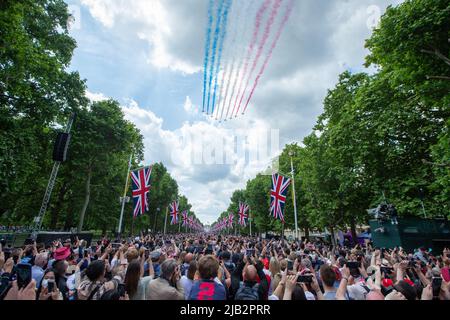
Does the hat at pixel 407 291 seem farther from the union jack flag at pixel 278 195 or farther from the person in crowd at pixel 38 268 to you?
the union jack flag at pixel 278 195

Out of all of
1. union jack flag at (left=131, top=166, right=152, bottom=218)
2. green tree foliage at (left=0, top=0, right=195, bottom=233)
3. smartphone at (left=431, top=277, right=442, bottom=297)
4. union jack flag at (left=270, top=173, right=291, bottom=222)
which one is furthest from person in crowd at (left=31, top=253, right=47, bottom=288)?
union jack flag at (left=270, top=173, right=291, bottom=222)

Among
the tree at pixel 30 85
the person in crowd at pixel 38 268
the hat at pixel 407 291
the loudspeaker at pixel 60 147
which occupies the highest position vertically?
the tree at pixel 30 85

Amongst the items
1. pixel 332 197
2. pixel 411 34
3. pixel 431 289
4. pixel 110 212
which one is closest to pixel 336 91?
pixel 332 197

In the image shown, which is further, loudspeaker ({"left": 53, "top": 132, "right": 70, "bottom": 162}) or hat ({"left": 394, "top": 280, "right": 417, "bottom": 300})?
loudspeaker ({"left": 53, "top": 132, "right": 70, "bottom": 162})

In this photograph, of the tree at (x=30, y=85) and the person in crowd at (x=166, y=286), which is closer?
the person in crowd at (x=166, y=286)

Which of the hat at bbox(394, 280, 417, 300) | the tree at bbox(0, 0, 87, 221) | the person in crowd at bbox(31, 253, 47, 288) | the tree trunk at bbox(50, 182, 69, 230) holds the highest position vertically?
the tree at bbox(0, 0, 87, 221)

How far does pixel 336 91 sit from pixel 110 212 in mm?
37908

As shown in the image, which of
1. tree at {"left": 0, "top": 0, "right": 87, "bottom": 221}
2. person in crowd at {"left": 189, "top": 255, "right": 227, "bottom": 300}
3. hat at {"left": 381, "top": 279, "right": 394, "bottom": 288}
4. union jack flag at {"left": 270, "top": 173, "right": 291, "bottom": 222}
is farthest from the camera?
union jack flag at {"left": 270, "top": 173, "right": 291, "bottom": 222}

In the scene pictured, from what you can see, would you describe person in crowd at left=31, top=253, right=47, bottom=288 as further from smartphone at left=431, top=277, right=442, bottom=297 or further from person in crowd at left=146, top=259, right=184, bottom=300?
smartphone at left=431, top=277, right=442, bottom=297

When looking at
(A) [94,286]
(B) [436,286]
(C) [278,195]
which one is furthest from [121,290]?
(C) [278,195]

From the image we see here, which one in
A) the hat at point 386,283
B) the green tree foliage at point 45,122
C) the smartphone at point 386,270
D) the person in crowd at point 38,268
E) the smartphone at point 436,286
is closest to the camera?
the smartphone at point 436,286

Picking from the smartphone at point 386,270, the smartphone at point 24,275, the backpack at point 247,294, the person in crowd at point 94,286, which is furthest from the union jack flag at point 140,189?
the smartphone at point 386,270
